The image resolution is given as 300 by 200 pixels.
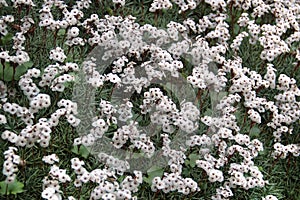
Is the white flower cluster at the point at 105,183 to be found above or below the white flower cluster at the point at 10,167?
Result: below

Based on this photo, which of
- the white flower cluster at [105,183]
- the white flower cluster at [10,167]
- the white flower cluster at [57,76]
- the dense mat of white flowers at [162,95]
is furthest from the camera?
the white flower cluster at [57,76]

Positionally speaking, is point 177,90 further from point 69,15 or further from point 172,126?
point 69,15

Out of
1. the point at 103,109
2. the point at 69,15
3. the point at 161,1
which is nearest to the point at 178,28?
the point at 161,1

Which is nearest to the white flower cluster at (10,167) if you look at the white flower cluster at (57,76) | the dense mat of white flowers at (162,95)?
the dense mat of white flowers at (162,95)

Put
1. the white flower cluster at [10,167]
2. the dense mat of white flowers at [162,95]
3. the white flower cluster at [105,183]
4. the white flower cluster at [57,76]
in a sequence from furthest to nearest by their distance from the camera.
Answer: the white flower cluster at [57,76], the dense mat of white flowers at [162,95], the white flower cluster at [105,183], the white flower cluster at [10,167]

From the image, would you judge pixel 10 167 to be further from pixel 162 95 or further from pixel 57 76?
pixel 162 95

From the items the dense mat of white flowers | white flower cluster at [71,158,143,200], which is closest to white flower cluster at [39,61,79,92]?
the dense mat of white flowers

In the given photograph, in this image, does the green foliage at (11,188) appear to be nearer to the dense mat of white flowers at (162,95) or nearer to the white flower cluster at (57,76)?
the dense mat of white flowers at (162,95)

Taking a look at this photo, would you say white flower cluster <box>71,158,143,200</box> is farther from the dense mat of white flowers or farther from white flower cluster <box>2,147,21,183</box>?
white flower cluster <box>2,147,21,183</box>

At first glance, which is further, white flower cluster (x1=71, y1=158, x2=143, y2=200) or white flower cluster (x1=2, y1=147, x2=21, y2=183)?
white flower cluster (x1=71, y1=158, x2=143, y2=200)

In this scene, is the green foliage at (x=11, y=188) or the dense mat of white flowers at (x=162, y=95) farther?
the dense mat of white flowers at (x=162, y=95)

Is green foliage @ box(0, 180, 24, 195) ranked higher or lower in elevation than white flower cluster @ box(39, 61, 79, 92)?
lower
